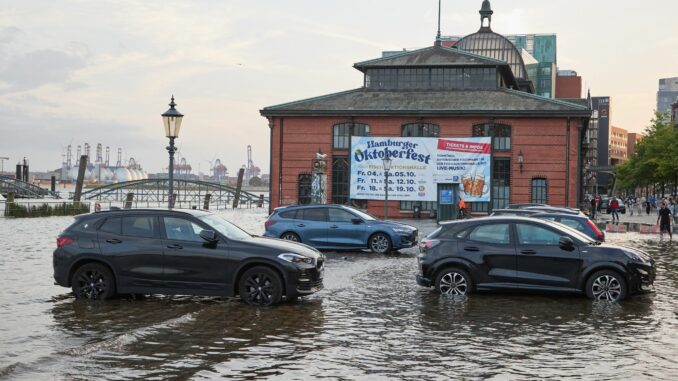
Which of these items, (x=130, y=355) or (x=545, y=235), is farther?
(x=545, y=235)

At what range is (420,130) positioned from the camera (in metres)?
46.1

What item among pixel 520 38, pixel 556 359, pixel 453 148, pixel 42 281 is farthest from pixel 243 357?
Answer: pixel 520 38

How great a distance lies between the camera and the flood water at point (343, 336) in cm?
820

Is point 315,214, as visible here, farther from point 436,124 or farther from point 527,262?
point 436,124

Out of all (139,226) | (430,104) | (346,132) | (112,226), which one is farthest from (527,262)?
(346,132)

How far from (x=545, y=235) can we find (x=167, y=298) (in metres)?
6.58

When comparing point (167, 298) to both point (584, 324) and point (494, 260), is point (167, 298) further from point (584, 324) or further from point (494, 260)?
point (584, 324)

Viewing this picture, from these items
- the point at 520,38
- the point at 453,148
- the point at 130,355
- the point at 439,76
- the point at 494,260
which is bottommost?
the point at 130,355

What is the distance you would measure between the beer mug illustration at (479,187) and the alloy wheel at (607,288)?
31734mm

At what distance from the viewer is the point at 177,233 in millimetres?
12930

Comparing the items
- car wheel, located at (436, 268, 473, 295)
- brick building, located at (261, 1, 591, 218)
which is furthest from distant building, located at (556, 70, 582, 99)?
car wheel, located at (436, 268, 473, 295)

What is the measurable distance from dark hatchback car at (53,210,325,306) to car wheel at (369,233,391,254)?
9.78 metres

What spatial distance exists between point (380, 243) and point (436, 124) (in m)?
23.8

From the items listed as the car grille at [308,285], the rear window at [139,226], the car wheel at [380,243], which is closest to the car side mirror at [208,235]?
the rear window at [139,226]
